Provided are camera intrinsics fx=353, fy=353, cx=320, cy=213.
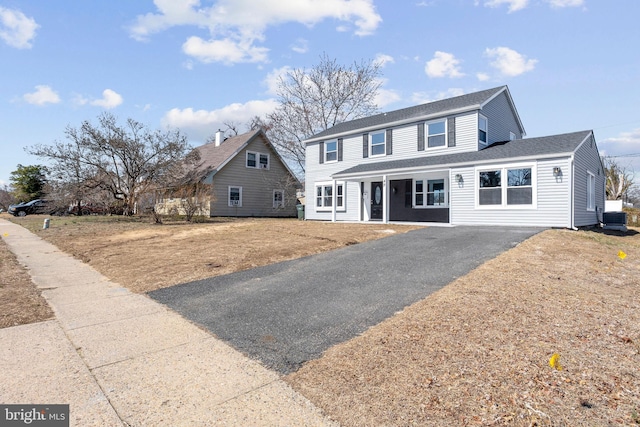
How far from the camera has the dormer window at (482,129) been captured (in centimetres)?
1636

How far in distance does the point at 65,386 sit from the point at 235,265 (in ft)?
16.6

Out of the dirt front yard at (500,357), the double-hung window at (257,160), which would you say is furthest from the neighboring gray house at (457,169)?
the dirt front yard at (500,357)

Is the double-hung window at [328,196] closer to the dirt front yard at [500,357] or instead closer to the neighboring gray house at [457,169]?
the neighboring gray house at [457,169]

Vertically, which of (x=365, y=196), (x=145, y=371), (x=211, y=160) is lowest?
(x=145, y=371)

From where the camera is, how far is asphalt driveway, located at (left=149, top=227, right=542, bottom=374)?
4125mm

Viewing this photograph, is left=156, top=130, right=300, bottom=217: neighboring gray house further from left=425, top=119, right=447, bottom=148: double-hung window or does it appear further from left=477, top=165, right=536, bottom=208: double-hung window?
left=477, top=165, right=536, bottom=208: double-hung window

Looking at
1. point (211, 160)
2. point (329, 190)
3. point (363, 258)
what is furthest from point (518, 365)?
point (211, 160)

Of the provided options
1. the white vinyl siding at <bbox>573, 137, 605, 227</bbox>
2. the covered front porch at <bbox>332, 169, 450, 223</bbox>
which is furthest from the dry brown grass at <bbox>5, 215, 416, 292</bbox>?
the white vinyl siding at <bbox>573, 137, 605, 227</bbox>

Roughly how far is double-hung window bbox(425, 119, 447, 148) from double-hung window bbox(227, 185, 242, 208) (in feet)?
48.8

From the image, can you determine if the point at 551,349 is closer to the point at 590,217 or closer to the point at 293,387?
the point at 293,387

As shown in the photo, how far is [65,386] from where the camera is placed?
314 centimetres

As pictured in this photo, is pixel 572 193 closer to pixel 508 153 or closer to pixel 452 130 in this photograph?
pixel 508 153

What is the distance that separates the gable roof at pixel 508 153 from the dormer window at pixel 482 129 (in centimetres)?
46

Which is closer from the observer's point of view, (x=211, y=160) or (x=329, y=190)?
(x=329, y=190)
